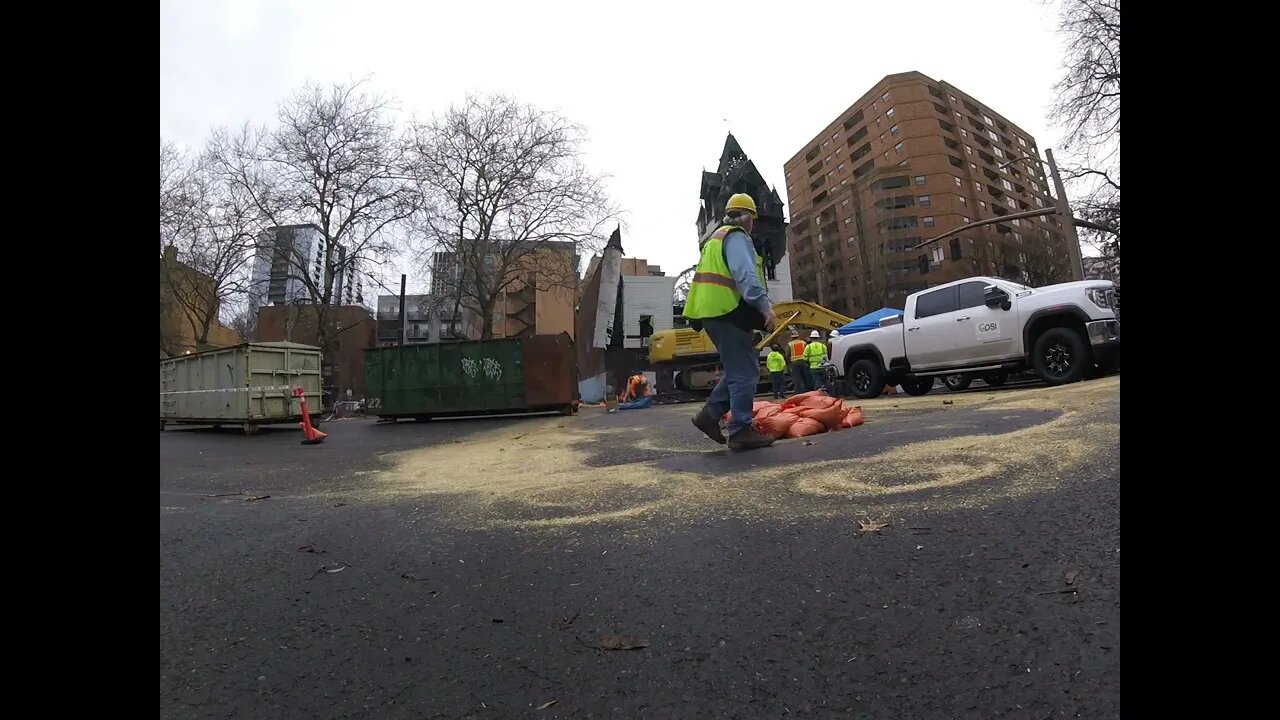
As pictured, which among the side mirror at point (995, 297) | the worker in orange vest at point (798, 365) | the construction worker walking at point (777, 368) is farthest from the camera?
the construction worker walking at point (777, 368)

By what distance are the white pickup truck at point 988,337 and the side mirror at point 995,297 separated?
0.05 ft

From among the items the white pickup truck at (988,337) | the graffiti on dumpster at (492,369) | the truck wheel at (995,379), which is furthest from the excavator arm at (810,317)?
the graffiti on dumpster at (492,369)

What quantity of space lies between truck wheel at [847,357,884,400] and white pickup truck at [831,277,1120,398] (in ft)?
0.07

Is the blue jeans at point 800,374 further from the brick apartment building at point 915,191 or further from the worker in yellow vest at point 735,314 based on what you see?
the brick apartment building at point 915,191

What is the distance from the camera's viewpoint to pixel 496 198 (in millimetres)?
27094

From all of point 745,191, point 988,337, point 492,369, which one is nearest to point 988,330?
point 988,337

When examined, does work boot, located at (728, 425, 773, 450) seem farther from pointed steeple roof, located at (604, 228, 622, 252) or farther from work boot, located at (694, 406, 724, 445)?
pointed steeple roof, located at (604, 228, 622, 252)

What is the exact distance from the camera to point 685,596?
1.81 meters

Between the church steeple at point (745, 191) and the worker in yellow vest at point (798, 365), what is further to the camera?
the church steeple at point (745, 191)

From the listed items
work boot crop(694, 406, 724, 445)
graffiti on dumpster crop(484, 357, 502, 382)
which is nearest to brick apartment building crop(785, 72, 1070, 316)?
graffiti on dumpster crop(484, 357, 502, 382)

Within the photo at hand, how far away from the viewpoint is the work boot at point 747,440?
4570 millimetres

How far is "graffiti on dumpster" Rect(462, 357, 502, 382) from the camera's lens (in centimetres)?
1562
